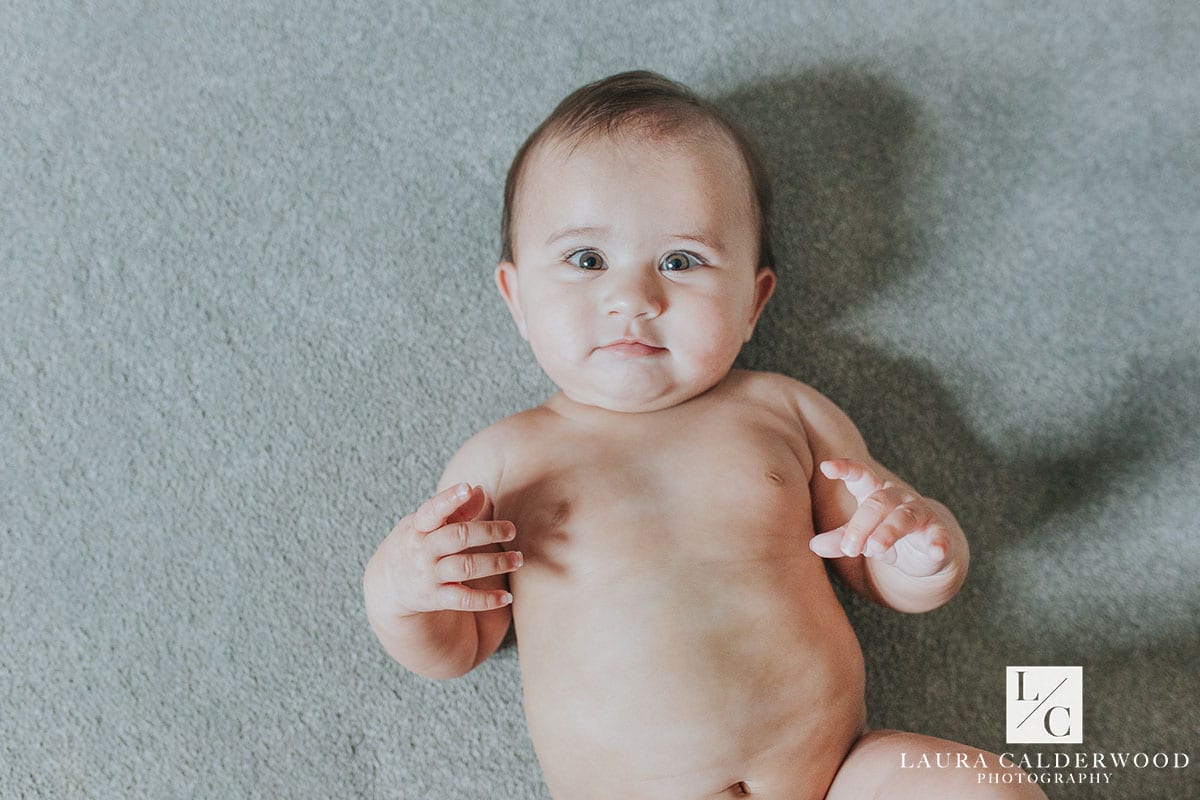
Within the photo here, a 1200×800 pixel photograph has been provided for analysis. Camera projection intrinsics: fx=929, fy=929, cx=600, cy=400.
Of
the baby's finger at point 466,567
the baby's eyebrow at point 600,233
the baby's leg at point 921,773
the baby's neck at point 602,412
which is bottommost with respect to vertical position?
the baby's leg at point 921,773

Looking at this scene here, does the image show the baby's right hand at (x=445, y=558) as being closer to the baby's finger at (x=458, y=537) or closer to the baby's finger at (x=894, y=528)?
the baby's finger at (x=458, y=537)

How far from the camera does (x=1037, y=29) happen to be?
52.2 inches

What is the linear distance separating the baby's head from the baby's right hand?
22cm

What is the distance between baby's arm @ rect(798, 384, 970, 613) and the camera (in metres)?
0.89

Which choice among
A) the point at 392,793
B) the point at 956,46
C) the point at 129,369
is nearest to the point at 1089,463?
the point at 956,46

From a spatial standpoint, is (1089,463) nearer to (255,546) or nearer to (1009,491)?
(1009,491)

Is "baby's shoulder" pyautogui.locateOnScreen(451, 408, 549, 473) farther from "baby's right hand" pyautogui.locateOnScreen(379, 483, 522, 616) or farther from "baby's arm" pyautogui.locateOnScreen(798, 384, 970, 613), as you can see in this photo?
"baby's arm" pyautogui.locateOnScreen(798, 384, 970, 613)

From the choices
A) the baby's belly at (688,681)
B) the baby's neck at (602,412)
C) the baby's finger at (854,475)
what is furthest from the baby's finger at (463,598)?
the baby's finger at (854,475)

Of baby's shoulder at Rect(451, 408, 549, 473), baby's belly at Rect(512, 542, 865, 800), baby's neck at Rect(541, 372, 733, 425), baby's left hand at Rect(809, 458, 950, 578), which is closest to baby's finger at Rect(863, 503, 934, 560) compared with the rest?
baby's left hand at Rect(809, 458, 950, 578)

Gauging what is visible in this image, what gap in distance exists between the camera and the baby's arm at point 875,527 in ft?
2.91

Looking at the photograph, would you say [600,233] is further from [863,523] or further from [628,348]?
[863,523]

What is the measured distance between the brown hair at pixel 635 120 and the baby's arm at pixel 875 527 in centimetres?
24

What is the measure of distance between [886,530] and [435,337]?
66cm

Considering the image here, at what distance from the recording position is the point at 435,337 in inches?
49.8
